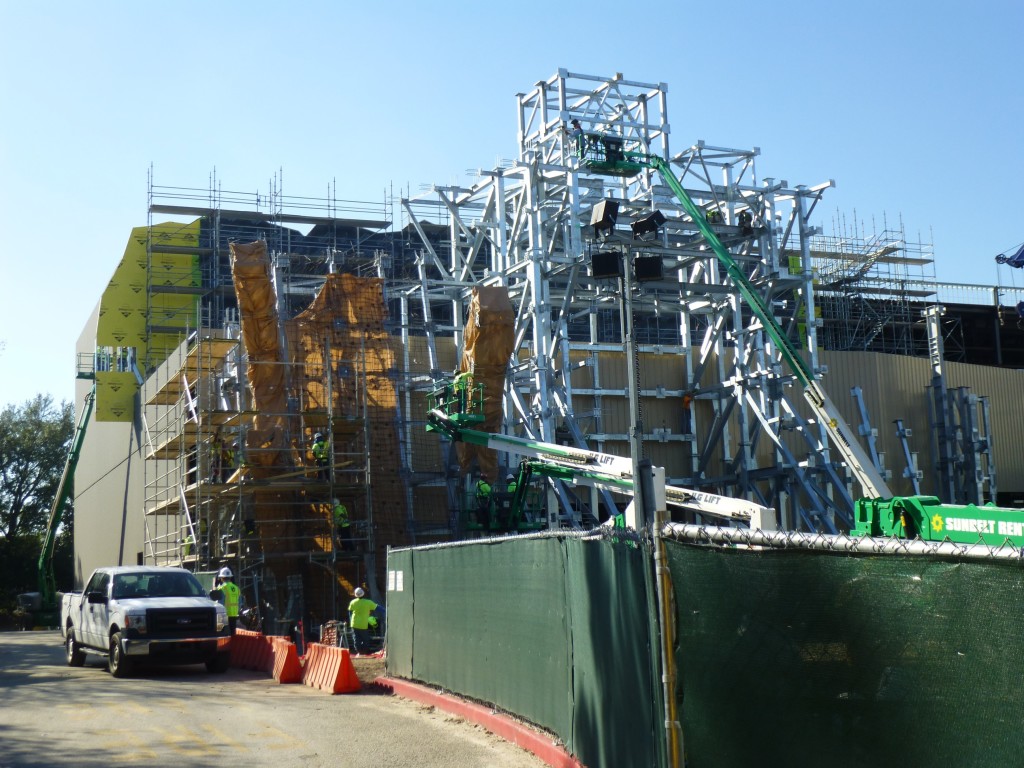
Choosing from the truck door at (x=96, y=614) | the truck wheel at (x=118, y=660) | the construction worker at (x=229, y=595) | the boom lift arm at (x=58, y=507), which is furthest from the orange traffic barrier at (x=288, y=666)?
the boom lift arm at (x=58, y=507)

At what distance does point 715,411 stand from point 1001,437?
12534 mm

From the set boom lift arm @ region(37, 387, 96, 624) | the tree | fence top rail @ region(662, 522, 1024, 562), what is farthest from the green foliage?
fence top rail @ region(662, 522, 1024, 562)

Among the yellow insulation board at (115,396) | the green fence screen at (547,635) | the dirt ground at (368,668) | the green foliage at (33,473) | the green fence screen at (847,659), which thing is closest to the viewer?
the green fence screen at (847,659)

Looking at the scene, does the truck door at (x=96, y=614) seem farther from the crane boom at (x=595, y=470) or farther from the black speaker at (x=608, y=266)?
the black speaker at (x=608, y=266)

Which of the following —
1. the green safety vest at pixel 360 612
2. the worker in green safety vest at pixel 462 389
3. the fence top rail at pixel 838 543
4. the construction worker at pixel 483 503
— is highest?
the worker in green safety vest at pixel 462 389

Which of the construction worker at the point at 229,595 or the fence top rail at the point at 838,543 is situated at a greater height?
the fence top rail at the point at 838,543

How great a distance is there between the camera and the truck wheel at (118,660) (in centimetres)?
1792

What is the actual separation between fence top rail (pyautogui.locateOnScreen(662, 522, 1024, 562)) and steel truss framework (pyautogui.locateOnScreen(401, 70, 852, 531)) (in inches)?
812

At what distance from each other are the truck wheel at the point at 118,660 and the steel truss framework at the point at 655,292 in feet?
40.3

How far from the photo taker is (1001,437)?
4041cm

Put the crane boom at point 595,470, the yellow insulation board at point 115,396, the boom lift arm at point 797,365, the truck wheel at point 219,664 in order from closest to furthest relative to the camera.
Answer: the truck wheel at point 219,664, the crane boom at point 595,470, the boom lift arm at point 797,365, the yellow insulation board at point 115,396

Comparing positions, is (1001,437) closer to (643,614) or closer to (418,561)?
(418,561)

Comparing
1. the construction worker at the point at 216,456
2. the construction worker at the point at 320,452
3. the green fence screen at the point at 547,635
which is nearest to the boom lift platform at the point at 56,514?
the construction worker at the point at 216,456

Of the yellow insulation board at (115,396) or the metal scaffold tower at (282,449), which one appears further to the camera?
the yellow insulation board at (115,396)
